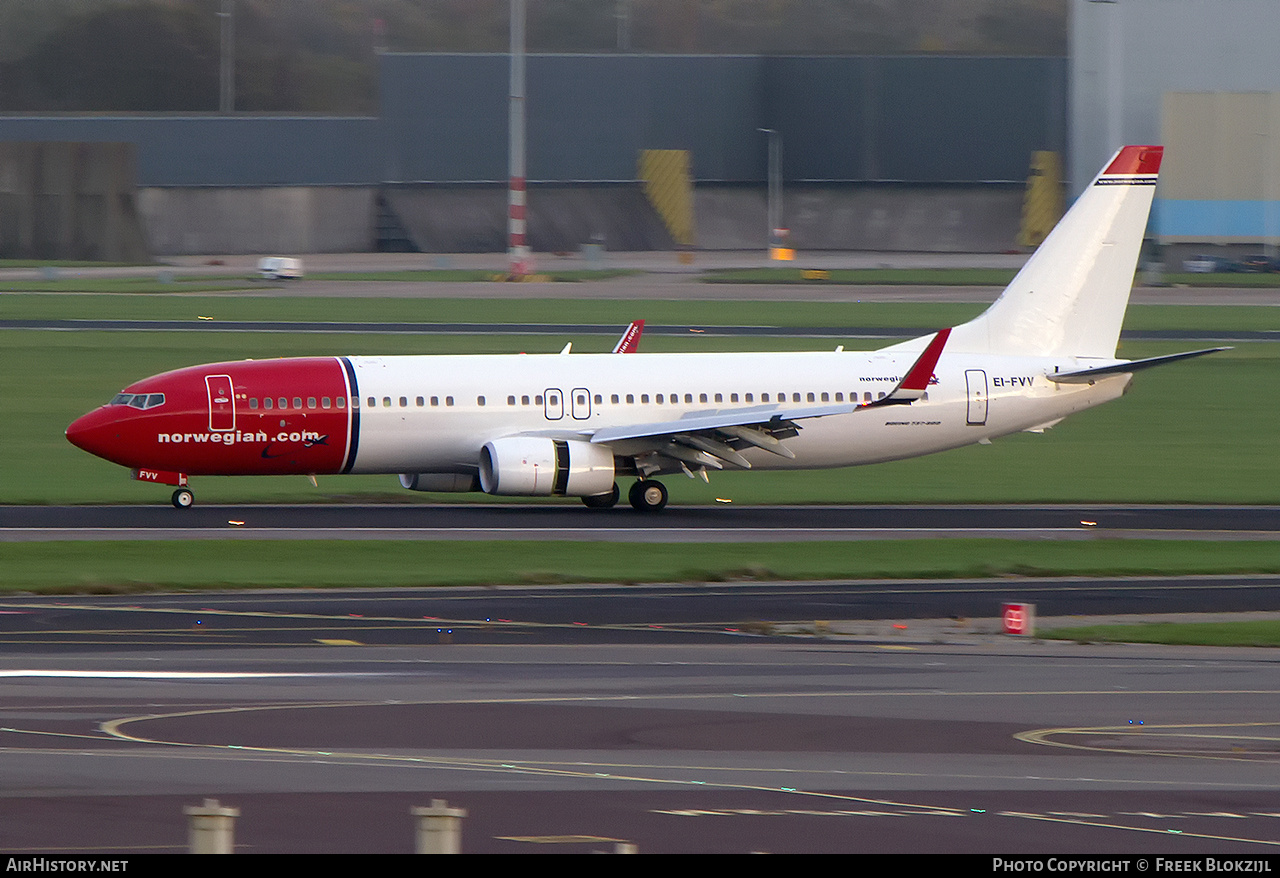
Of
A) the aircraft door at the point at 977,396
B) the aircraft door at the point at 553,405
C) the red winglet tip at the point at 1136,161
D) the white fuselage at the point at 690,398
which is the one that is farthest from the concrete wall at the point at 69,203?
the aircraft door at the point at 977,396

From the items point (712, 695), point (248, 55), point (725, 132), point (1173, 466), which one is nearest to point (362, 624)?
point (712, 695)

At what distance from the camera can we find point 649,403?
40062 millimetres

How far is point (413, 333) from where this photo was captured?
73.5 metres

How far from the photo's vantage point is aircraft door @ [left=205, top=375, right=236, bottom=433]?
37.8 meters

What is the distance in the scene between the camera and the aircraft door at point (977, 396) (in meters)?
41.3

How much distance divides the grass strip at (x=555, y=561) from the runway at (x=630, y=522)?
1.13m

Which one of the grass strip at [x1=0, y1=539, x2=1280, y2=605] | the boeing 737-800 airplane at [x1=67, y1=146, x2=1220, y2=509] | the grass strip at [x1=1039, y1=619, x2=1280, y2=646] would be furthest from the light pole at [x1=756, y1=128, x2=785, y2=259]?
the grass strip at [x1=1039, y1=619, x2=1280, y2=646]

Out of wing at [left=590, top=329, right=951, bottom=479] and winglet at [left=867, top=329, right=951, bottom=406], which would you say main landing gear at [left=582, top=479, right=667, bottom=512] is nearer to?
wing at [left=590, top=329, right=951, bottom=479]

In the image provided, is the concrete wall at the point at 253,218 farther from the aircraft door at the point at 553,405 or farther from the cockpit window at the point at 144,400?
the aircraft door at the point at 553,405

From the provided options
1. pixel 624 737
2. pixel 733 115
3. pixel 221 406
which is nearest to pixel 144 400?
pixel 221 406

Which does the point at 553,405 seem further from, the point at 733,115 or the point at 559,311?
the point at 733,115

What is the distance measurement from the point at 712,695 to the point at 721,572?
10.6 metres

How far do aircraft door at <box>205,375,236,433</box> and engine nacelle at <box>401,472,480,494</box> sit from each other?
4.13 meters

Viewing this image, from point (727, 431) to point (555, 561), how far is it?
24.5 feet
